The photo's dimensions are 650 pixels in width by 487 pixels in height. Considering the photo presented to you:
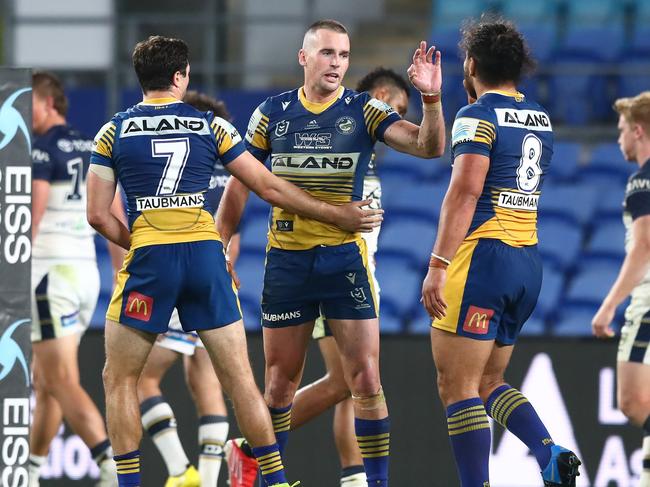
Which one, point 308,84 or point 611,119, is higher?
point 308,84

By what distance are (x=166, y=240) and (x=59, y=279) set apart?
2028 mm

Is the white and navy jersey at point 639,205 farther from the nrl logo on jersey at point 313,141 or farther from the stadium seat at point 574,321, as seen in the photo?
the stadium seat at point 574,321

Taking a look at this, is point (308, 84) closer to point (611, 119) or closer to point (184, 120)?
point (184, 120)

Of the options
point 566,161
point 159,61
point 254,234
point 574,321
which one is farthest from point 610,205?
point 159,61

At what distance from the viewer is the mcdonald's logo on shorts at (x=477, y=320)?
17.5 ft

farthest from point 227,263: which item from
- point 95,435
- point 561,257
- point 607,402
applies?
point 561,257

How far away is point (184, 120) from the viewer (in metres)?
5.40

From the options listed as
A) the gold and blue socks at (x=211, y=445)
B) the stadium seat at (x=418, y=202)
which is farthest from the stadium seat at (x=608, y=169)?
the gold and blue socks at (x=211, y=445)

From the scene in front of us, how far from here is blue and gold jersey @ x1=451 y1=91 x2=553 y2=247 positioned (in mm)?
5309

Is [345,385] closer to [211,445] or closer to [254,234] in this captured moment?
[211,445]

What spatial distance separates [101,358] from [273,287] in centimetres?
264

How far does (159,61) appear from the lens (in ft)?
17.8

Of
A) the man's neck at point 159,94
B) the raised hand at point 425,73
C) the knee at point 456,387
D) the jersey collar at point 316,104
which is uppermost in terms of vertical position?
the raised hand at point 425,73

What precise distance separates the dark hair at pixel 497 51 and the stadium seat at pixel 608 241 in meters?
5.67
